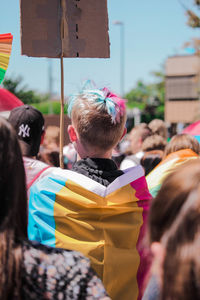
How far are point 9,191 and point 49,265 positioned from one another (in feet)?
0.83

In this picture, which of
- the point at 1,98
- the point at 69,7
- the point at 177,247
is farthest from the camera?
the point at 1,98

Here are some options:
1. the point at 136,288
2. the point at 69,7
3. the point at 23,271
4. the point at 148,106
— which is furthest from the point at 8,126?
the point at 148,106

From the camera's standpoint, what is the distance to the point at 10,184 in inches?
50.4

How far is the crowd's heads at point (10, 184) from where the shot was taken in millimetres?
1266

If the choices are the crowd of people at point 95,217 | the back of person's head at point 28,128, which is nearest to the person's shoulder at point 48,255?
the crowd of people at point 95,217

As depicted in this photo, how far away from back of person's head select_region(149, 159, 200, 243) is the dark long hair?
0.40 metres

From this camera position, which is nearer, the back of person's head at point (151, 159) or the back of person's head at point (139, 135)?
the back of person's head at point (151, 159)

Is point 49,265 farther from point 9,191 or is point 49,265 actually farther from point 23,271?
point 9,191

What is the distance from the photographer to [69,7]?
2.71m

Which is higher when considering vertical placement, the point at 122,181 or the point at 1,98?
the point at 1,98

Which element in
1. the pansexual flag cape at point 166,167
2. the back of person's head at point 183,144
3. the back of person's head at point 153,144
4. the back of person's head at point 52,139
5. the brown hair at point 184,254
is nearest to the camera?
the brown hair at point 184,254

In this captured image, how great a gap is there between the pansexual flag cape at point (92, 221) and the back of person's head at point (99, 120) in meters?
0.22

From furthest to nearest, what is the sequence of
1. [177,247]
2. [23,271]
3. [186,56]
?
[186,56] → [23,271] → [177,247]

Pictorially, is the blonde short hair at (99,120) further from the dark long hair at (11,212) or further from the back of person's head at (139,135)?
the back of person's head at (139,135)
